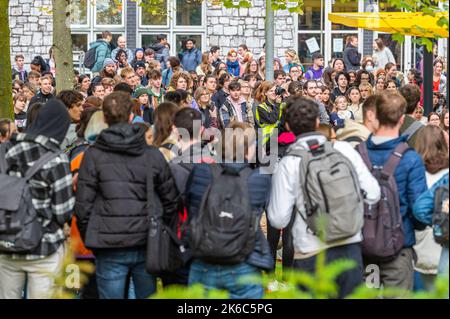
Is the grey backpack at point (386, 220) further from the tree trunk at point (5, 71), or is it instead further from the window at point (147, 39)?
the window at point (147, 39)

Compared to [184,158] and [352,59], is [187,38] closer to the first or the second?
[352,59]

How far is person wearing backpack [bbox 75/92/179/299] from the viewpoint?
7.26m

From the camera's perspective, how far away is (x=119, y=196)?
7.26 meters

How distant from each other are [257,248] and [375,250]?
2.78ft

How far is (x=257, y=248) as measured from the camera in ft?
23.6

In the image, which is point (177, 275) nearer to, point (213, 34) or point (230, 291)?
point (230, 291)

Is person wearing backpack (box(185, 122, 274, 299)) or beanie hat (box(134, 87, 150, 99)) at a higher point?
beanie hat (box(134, 87, 150, 99))

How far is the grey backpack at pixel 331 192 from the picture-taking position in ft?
23.0

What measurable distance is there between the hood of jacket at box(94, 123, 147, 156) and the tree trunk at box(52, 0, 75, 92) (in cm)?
854

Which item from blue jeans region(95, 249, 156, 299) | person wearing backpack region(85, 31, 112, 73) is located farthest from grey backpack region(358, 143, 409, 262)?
Answer: person wearing backpack region(85, 31, 112, 73)

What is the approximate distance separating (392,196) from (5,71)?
6532 millimetres

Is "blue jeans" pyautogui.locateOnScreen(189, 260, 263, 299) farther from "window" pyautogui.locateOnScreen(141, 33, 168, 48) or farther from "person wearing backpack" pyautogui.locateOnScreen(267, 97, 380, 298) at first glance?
"window" pyautogui.locateOnScreen(141, 33, 168, 48)

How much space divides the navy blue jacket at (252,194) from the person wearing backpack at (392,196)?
72 centimetres
